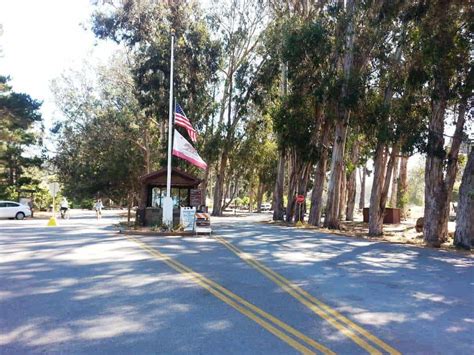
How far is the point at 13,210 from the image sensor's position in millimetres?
42688

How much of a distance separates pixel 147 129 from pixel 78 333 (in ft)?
158

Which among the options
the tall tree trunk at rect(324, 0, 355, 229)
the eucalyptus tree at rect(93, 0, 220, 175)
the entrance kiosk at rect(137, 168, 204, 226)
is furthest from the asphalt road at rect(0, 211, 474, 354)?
the eucalyptus tree at rect(93, 0, 220, 175)

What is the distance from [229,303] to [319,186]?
88.0 ft

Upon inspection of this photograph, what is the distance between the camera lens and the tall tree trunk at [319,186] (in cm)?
3459

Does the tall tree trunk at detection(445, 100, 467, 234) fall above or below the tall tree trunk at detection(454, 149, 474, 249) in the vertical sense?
above

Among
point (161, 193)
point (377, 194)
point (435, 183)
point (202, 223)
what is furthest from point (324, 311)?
point (377, 194)

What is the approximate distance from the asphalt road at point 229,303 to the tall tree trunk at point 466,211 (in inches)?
268

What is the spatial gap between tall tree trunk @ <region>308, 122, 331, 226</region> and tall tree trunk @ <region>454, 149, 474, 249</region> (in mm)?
13004

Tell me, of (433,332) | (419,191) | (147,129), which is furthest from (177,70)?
(419,191)

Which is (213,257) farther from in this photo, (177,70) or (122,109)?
(122,109)

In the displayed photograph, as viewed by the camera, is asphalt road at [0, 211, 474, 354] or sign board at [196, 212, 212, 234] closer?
A: asphalt road at [0, 211, 474, 354]

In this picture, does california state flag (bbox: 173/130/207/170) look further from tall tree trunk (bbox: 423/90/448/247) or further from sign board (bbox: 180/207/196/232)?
tall tree trunk (bbox: 423/90/448/247)

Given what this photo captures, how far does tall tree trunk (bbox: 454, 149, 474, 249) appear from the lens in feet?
70.9

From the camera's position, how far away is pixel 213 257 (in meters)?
14.4
